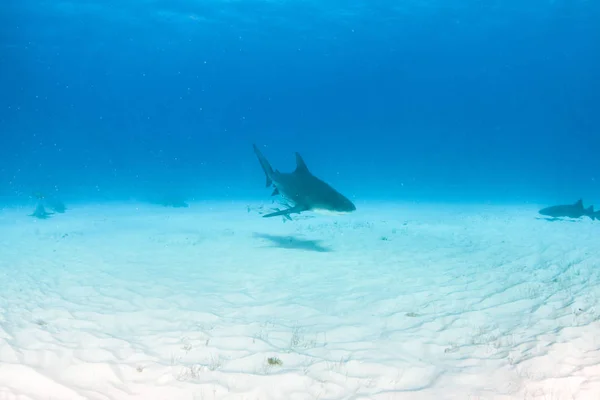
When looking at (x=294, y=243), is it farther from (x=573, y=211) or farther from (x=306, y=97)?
(x=306, y=97)

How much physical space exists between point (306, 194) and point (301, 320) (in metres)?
5.15

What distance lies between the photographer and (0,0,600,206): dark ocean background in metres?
45.8

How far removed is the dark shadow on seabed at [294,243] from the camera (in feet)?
42.8

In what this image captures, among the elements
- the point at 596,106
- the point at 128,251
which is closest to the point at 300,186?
the point at 128,251

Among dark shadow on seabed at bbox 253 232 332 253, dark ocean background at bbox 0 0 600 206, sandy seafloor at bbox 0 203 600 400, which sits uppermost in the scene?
dark ocean background at bbox 0 0 600 206

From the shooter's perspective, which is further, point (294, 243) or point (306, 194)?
point (294, 243)

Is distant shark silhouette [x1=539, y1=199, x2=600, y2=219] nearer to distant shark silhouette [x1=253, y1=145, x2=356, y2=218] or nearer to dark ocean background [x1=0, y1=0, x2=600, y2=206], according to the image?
distant shark silhouette [x1=253, y1=145, x2=356, y2=218]

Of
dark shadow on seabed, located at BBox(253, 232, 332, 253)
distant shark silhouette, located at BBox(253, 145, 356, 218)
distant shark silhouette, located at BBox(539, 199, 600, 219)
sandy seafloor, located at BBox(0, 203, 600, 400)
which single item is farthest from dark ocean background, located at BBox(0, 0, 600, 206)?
sandy seafloor, located at BBox(0, 203, 600, 400)

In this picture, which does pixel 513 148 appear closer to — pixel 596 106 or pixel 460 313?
pixel 596 106

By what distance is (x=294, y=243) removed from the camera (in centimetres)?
1391

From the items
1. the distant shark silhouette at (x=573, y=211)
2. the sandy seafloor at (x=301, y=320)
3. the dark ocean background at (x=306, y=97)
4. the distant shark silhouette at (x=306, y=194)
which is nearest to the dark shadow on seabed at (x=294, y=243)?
the sandy seafloor at (x=301, y=320)

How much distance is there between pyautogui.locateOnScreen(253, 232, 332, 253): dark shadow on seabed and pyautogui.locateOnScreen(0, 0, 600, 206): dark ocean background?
26.0m

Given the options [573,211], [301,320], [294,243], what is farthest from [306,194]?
[573,211]

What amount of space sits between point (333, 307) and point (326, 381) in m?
2.82
